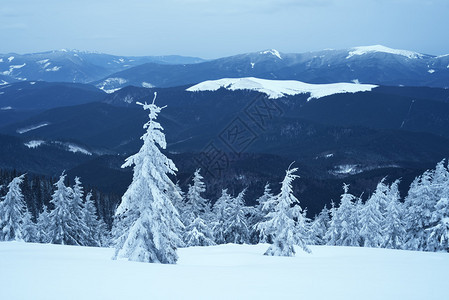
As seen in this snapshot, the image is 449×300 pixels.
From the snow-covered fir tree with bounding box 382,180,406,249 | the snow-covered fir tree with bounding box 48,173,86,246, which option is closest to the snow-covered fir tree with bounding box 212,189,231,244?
the snow-covered fir tree with bounding box 48,173,86,246

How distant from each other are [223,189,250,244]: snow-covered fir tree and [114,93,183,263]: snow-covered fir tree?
85.9 ft

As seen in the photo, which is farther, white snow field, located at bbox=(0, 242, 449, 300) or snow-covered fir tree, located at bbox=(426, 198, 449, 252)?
snow-covered fir tree, located at bbox=(426, 198, 449, 252)

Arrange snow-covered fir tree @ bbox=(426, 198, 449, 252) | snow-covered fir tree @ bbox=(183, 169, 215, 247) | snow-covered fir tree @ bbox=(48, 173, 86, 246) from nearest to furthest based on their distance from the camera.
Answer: snow-covered fir tree @ bbox=(426, 198, 449, 252) → snow-covered fir tree @ bbox=(183, 169, 215, 247) → snow-covered fir tree @ bbox=(48, 173, 86, 246)

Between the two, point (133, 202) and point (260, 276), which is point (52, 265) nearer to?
point (133, 202)

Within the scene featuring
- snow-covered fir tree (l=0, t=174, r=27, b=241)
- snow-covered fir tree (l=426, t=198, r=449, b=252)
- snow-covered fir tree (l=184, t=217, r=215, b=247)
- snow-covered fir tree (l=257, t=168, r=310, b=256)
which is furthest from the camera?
snow-covered fir tree (l=184, t=217, r=215, b=247)

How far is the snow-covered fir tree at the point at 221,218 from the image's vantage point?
140ft

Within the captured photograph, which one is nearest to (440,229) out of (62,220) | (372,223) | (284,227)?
(372,223)

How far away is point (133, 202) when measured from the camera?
17.0 meters

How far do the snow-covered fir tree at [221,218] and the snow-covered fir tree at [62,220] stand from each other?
15.6m

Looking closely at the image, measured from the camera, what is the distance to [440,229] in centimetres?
2745

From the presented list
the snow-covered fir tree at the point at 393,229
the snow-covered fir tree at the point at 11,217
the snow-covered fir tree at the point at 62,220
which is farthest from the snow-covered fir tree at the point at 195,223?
the snow-covered fir tree at the point at 393,229

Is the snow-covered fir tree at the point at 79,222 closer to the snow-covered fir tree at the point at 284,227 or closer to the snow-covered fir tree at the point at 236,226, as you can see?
the snow-covered fir tree at the point at 236,226

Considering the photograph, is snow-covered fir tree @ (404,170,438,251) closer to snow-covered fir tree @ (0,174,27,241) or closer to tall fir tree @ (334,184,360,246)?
tall fir tree @ (334,184,360,246)

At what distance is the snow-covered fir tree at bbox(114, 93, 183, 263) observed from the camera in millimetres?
16484
